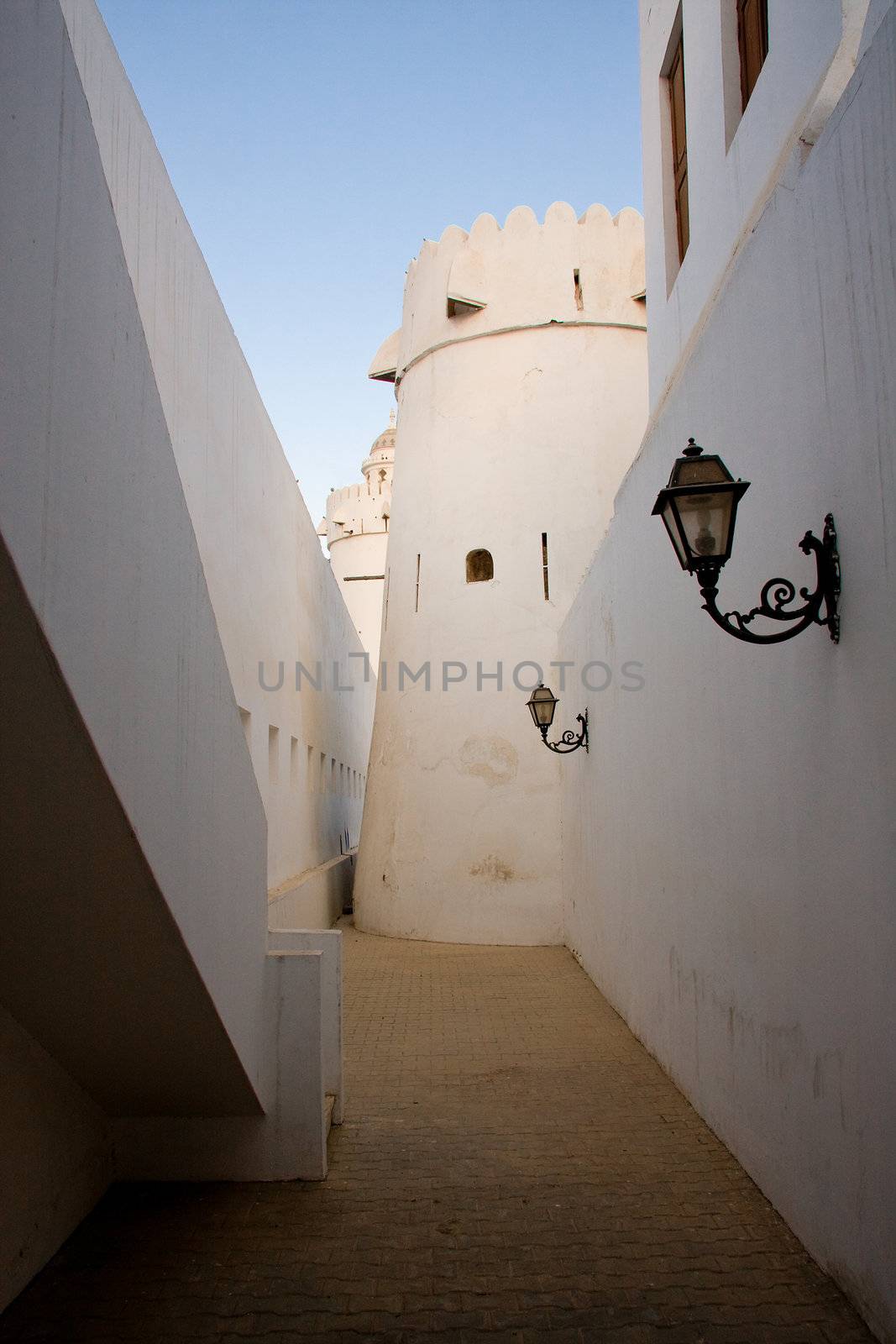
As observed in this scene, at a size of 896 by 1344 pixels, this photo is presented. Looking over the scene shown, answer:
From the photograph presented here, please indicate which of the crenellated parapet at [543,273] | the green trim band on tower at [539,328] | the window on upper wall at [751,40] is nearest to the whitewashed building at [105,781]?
the window on upper wall at [751,40]

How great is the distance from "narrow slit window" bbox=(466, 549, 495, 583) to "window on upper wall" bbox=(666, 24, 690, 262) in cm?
626

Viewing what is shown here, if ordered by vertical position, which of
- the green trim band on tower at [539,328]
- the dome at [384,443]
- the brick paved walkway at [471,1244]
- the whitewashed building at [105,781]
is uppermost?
the dome at [384,443]

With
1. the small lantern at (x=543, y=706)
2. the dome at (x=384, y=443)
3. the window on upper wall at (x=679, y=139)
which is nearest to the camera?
the window on upper wall at (x=679, y=139)

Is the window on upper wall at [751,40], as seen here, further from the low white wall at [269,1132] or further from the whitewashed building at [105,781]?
the low white wall at [269,1132]

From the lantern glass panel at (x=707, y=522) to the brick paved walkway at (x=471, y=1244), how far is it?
2.39 metres

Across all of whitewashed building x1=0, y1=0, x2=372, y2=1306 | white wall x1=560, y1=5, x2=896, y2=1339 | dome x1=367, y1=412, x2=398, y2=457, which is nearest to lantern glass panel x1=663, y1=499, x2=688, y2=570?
white wall x1=560, y1=5, x2=896, y2=1339

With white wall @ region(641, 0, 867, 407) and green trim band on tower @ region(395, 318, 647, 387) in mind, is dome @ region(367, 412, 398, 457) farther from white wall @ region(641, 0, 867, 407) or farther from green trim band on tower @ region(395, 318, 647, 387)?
white wall @ region(641, 0, 867, 407)

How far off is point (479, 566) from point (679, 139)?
6764mm

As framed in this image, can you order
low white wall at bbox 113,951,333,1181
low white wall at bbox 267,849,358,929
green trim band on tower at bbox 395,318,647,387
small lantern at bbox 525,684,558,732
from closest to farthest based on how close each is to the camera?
1. low white wall at bbox 113,951,333,1181
2. small lantern at bbox 525,684,558,732
3. low white wall at bbox 267,849,358,929
4. green trim band on tower at bbox 395,318,647,387

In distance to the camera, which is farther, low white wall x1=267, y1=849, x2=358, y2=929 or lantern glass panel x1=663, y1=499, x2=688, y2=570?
low white wall x1=267, y1=849, x2=358, y2=929

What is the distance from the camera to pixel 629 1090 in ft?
18.4

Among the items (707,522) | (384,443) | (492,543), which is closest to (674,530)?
(707,522)

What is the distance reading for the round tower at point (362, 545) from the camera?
95.5 feet

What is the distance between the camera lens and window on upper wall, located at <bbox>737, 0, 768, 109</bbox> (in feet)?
19.3
